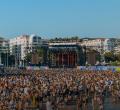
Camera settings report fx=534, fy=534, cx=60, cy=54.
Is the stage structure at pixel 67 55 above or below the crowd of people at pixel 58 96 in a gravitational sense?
above

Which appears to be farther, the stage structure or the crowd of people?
the stage structure

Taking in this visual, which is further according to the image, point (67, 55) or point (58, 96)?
point (67, 55)

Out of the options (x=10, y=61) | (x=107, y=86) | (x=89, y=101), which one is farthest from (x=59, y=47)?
(x=89, y=101)

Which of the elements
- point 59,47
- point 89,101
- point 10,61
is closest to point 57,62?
point 59,47

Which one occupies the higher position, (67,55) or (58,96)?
(67,55)

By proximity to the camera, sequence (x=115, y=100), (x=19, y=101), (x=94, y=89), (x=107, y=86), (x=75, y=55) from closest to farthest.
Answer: (x=19, y=101), (x=115, y=100), (x=94, y=89), (x=107, y=86), (x=75, y=55)

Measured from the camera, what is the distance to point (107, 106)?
36656 mm

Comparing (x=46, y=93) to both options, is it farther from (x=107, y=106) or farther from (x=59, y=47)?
(x=59, y=47)

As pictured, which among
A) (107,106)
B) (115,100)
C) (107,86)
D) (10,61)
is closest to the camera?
(107,106)

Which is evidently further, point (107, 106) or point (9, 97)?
point (107, 106)

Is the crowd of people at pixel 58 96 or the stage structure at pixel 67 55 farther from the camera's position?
the stage structure at pixel 67 55

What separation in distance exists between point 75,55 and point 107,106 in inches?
4219

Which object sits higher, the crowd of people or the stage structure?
the stage structure

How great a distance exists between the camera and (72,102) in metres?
37.2
